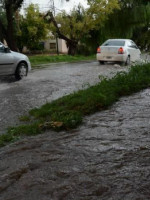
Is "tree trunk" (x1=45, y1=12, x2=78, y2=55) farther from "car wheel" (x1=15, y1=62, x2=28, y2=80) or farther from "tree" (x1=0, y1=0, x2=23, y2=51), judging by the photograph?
"car wheel" (x1=15, y1=62, x2=28, y2=80)

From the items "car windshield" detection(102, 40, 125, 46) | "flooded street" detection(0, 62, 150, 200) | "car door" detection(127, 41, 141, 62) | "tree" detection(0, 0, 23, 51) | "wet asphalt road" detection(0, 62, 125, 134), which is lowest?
"flooded street" detection(0, 62, 150, 200)

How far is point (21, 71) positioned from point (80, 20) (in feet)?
63.4

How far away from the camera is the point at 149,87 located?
31.6 ft

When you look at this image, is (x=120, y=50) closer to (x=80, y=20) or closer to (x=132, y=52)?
(x=132, y=52)

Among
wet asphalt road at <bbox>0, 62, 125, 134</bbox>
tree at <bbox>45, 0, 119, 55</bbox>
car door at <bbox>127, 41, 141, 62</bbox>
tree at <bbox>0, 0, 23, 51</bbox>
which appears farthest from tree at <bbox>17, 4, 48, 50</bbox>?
wet asphalt road at <bbox>0, 62, 125, 134</bbox>

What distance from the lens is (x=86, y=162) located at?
4.26 metres

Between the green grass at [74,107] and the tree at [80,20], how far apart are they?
20559 mm

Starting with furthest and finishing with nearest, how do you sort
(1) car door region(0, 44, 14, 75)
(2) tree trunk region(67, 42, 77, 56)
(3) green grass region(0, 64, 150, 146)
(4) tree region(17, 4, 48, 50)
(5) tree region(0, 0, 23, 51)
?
(4) tree region(17, 4, 48, 50)
(2) tree trunk region(67, 42, 77, 56)
(5) tree region(0, 0, 23, 51)
(1) car door region(0, 44, 14, 75)
(3) green grass region(0, 64, 150, 146)

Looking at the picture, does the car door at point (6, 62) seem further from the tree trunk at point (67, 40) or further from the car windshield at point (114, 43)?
the tree trunk at point (67, 40)

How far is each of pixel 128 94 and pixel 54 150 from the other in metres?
4.31

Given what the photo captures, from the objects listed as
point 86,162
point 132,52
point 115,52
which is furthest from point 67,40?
point 86,162

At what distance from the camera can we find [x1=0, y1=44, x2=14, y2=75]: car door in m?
12.2

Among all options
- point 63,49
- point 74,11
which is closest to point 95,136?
point 74,11

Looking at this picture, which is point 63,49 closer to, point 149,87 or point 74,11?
point 74,11
